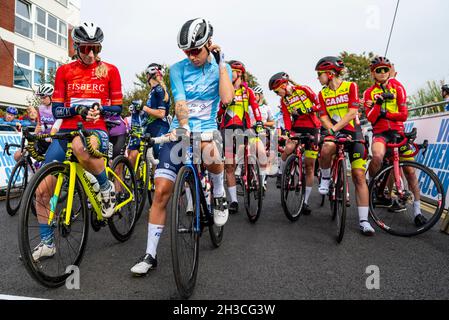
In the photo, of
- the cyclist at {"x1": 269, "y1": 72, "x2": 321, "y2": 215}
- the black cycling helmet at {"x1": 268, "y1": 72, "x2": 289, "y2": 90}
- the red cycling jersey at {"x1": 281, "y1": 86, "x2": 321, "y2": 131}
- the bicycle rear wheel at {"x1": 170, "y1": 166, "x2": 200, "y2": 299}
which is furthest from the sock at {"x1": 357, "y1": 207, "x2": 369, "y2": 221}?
the bicycle rear wheel at {"x1": 170, "y1": 166, "x2": 200, "y2": 299}

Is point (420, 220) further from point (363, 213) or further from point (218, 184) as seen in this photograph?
point (218, 184)

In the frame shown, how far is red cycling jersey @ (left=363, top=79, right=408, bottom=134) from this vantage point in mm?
4965

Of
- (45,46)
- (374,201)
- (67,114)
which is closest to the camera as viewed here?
(67,114)

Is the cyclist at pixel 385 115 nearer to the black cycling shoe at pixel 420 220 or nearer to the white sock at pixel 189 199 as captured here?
the black cycling shoe at pixel 420 220

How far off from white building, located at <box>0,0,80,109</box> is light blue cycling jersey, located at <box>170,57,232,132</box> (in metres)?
21.6

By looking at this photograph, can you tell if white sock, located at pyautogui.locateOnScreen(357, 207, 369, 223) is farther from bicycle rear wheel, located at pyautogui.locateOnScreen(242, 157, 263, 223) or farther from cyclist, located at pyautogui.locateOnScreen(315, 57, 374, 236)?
bicycle rear wheel, located at pyautogui.locateOnScreen(242, 157, 263, 223)

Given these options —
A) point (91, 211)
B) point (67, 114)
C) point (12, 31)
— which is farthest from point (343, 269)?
point (12, 31)

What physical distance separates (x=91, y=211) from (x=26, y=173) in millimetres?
2705

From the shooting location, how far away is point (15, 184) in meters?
5.59

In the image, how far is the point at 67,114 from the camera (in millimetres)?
3268

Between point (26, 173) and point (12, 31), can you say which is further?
point (12, 31)

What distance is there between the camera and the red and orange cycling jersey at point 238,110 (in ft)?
18.9
